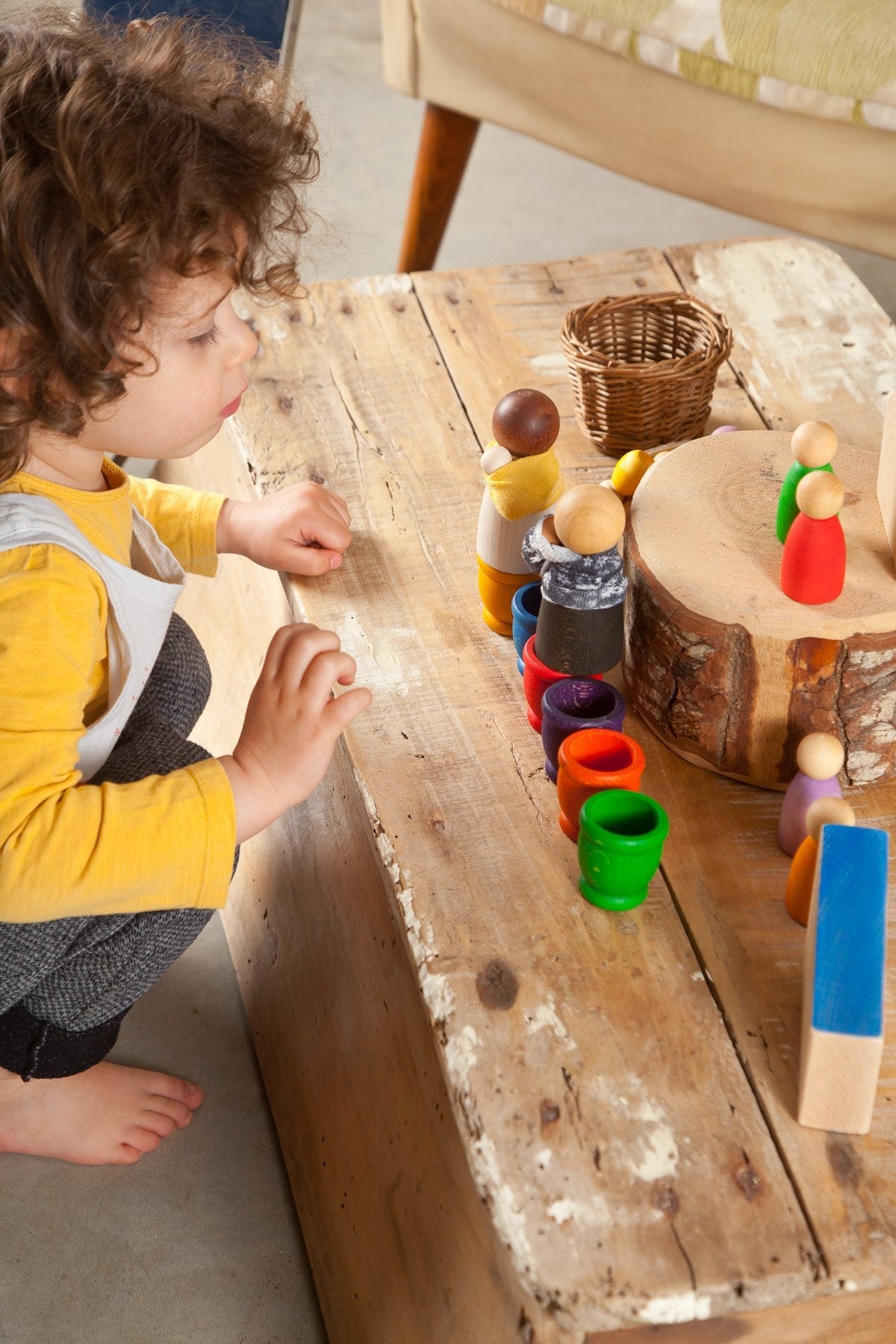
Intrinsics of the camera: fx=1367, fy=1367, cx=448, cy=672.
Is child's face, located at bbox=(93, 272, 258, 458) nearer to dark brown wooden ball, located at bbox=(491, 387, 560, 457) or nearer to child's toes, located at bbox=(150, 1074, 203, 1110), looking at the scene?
dark brown wooden ball, located at bbox=(491, 387, 560, 457)

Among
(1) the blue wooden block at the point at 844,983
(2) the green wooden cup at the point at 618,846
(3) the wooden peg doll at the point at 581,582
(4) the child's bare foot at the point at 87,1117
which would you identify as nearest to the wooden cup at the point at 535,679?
(3) the wooden peg doll at the point at 581,582

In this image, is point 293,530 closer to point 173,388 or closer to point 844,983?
point 173,388

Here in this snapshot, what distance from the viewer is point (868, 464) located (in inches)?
35.9

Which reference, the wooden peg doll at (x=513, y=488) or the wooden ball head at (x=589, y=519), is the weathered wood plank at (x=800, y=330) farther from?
the wooden ball head at (x=589, y=519)

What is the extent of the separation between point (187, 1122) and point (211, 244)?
64 centimetres

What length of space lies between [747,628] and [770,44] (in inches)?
34.8

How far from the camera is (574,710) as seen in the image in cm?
86

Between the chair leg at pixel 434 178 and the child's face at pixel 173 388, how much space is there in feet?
3.14

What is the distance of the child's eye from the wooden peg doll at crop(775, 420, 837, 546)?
36cm

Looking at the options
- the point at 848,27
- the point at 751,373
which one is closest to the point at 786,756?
the point at 751,373

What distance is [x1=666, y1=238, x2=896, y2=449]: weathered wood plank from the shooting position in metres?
1.15

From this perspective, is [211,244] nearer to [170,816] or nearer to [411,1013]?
[170,816]

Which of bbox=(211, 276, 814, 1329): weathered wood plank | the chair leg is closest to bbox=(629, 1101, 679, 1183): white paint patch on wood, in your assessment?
bbox=(211, 276, 814, 1329): weathered wood plank

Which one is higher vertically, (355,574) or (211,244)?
(211,244)
